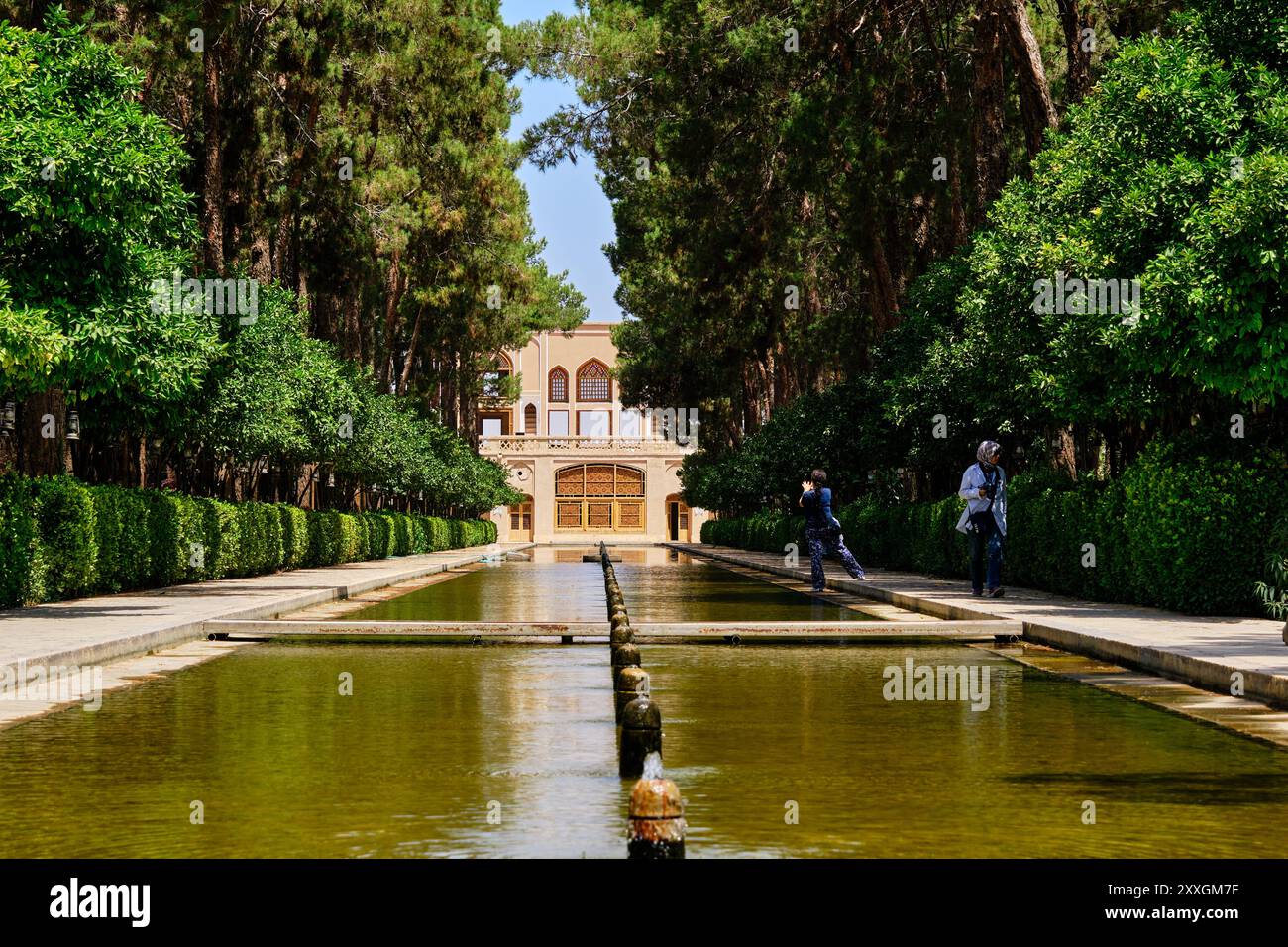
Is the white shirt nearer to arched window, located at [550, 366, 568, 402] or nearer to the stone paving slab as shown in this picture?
the stone paving slab

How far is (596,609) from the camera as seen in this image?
20.9 meters

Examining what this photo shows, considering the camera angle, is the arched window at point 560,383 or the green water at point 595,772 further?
the arched window at point 560,383

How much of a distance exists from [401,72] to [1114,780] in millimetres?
30804

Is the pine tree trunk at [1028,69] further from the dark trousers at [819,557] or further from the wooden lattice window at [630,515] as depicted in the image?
the wooden lattice window at [630,515]

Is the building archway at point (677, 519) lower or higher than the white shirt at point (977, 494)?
lower

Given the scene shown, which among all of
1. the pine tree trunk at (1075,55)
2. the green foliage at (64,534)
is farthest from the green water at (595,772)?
the pine tree trunk at (1075,55)

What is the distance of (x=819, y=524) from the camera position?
25062 millimetres

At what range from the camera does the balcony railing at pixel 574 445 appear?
114875mm

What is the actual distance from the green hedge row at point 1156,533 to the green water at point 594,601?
268cm

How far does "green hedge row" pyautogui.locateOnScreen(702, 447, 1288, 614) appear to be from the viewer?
52.1 feet

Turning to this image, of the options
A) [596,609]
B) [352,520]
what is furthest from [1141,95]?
[352,520]

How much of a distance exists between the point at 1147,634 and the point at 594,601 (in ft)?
34.9

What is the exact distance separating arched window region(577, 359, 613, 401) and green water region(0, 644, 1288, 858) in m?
A: 114

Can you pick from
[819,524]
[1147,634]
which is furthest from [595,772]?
[819,524]
